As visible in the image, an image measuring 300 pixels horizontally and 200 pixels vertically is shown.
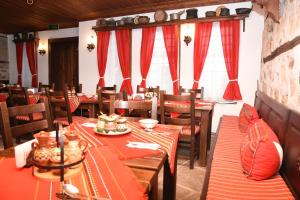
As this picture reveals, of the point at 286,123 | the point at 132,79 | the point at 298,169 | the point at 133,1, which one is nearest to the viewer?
the point at 298,169

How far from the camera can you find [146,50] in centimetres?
556

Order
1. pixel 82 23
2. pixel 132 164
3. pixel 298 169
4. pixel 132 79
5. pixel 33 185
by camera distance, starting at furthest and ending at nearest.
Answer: pixel 82 23
pixel 132 79
pixel 298 169
pixel 132 164
pixel 33 185

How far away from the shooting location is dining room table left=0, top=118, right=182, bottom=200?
823mm

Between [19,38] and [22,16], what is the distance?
2326mm

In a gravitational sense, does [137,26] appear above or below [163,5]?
below

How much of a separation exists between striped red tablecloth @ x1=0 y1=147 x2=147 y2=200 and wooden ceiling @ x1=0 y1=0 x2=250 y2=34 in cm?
461

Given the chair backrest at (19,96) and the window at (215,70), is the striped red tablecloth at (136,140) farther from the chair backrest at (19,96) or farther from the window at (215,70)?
the window at (215,70)

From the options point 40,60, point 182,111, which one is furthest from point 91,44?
point 182,111

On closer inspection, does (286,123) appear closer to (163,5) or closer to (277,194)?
(277,194)

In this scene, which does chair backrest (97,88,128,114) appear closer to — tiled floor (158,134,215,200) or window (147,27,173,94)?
tiled floor (158,134,215,200)

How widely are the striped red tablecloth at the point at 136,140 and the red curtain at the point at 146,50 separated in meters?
3.86

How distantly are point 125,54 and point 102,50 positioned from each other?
28.0 inches

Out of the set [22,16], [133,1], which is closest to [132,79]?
[133,1]

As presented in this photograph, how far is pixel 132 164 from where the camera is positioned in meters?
1.09
